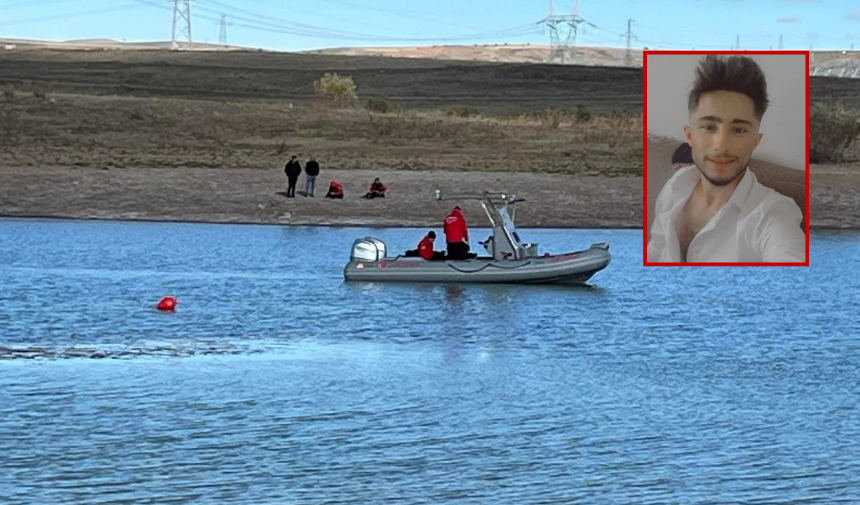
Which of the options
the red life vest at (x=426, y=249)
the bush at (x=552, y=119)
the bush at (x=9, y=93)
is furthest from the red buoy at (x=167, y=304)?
the bush at (x=552, y=119)

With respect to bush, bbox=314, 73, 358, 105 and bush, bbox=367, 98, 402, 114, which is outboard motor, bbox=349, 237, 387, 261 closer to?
bush, bbox=367, 98, 402, 114

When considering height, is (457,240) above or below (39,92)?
below

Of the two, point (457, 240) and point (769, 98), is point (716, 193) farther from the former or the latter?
point (457, 240)

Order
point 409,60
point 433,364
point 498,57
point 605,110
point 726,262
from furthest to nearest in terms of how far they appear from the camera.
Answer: point 498,57, point 409,60, point 605,110, point 726,262, point 433,364

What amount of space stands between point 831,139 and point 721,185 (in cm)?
3527

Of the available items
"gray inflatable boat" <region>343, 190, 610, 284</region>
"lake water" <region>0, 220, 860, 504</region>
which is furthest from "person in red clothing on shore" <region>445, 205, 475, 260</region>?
"lake water" <region>0, 220, 860, 504</region>

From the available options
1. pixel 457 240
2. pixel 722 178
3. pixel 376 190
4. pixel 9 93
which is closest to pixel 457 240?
pixel 457 240

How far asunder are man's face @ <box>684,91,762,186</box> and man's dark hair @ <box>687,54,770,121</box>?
12 cm

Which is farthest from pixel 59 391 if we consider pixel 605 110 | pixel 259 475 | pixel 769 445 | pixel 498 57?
pixel 498 57

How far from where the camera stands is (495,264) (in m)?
27.9

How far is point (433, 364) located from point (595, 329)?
15.4 feet

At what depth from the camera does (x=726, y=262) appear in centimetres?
2281

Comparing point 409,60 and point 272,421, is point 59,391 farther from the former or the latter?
point 409,60

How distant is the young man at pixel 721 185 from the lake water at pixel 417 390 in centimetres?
144
